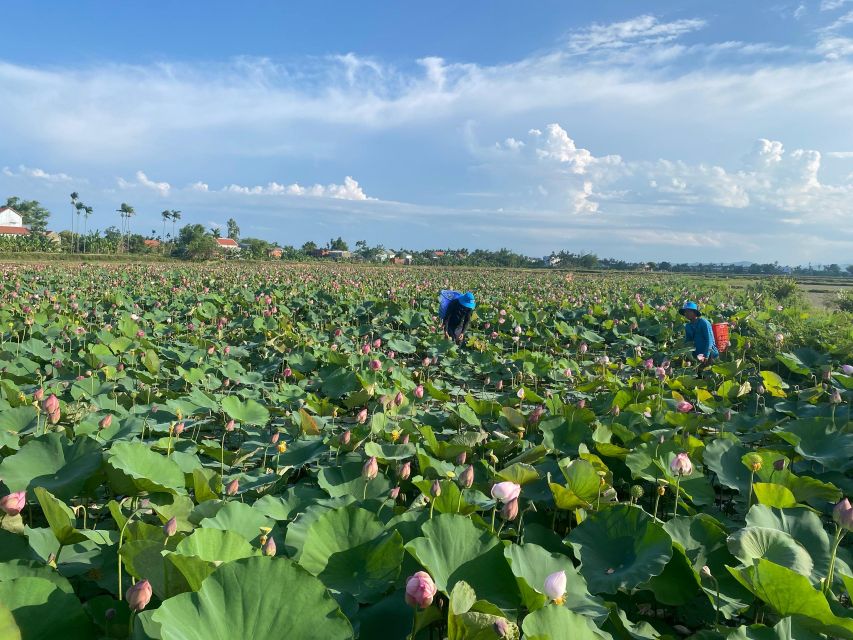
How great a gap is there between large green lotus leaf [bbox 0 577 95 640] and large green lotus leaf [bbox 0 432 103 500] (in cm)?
84

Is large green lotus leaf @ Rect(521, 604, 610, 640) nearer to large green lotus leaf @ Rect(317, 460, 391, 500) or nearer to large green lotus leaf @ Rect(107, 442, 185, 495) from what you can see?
large green lotus leaf @ Rect(317, 460, 391, 500)

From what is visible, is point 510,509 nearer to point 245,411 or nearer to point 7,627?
point 7,627

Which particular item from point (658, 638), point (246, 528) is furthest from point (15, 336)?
point (658, 638)

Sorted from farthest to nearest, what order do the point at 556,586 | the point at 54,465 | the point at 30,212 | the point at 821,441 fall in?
the point at 30,212
the point at 821,441
the point at 54,465
the point at 556,586

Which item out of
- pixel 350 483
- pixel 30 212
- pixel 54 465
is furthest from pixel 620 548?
pixel 30 212

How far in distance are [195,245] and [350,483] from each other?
35.7 meters

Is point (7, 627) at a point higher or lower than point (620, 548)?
higher

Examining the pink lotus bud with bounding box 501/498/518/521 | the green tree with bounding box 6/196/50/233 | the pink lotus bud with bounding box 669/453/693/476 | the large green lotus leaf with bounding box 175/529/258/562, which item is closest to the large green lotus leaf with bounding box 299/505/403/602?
the large green lotus leaf with bounding box 175/529/258/562

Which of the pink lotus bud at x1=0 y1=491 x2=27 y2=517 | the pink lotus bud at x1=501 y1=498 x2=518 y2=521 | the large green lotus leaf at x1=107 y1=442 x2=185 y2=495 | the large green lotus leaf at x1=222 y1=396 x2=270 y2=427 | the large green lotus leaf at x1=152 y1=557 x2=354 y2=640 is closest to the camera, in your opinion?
the large green lotus leaf at x1=152 y1=557 x2=354 y2=640

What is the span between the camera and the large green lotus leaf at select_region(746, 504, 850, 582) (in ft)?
5.26

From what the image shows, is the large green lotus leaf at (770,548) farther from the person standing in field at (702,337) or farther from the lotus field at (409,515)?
the person standing in field at (702,337)

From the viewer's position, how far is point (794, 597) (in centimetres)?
124

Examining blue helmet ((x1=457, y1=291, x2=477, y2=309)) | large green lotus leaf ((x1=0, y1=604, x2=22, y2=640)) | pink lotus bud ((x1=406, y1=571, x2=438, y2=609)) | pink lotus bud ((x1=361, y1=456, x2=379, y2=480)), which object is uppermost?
blue helmet ((x1=457, y1=291, x2=477, y2=309))

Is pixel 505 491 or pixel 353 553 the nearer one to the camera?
pixel 353 553
